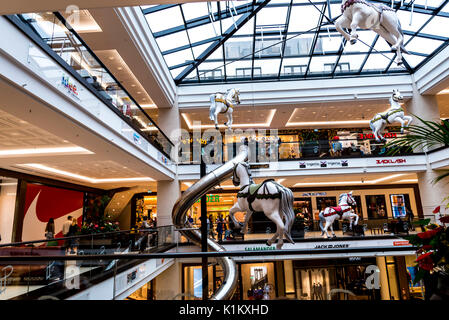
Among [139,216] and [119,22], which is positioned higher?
[119,22]

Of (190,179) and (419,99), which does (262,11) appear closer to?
(190,179)

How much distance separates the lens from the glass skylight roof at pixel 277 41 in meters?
11.1

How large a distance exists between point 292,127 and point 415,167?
7590 millimetres

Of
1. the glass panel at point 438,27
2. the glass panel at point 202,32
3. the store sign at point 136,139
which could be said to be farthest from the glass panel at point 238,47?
the glass panel at point 438,27

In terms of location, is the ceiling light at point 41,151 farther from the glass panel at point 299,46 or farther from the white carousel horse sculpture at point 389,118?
the glass panel at point 299,46

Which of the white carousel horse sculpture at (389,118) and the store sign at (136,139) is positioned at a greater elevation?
the white carousel horse sculpture at (389,118)

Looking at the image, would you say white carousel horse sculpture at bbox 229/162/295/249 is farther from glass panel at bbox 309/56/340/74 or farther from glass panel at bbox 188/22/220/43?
glass panel at bbox 309/56/340/74

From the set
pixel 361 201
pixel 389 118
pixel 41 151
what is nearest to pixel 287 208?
pixel 41 151

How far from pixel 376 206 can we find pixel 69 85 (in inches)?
755

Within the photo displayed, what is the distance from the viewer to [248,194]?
4.03 metres

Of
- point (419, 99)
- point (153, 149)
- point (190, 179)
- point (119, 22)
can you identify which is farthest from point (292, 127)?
point (119, 22)

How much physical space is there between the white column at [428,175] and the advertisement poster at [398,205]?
4.54 metres

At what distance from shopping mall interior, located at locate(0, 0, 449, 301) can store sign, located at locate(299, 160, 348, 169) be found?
0.07 metres

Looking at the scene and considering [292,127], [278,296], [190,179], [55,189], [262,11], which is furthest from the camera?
[292,127]
